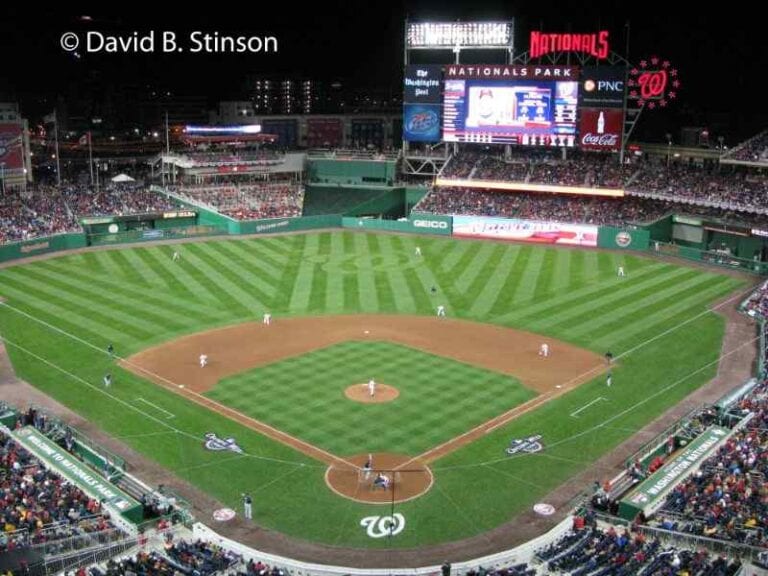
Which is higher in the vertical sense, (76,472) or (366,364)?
(366,364)

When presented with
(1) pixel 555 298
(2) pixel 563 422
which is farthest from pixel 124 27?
(2) pixel 563 422

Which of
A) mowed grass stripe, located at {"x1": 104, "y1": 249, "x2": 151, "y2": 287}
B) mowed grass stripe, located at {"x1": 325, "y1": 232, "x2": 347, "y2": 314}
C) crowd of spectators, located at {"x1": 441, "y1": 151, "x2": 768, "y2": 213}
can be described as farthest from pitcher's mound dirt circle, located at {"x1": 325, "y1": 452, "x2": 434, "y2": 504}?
crowd of spectators, located at {"x1": 441, "y1": 151, "x2": 768, "y2": 213}

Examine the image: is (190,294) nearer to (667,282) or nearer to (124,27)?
(667,282)

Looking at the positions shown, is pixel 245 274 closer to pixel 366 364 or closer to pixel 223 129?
pixel 366 364

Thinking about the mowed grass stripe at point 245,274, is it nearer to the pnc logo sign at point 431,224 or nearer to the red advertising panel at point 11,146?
the pnc logo sign at point 431,224

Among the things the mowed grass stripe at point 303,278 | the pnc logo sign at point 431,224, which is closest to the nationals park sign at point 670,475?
the mowed grass stripe at point 303,278

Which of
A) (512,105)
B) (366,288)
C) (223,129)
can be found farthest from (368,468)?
(223,129)
